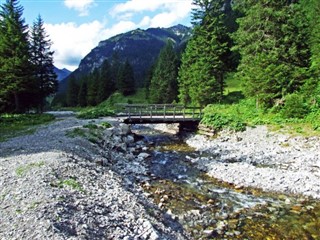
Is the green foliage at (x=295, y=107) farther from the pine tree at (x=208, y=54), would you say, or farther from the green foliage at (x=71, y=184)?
the green foliage at (x=71, y=184)

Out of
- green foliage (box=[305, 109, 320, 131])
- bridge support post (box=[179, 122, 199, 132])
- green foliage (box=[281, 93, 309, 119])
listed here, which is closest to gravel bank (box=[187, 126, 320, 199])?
green foliage (box=[305, 109, 320, 131])

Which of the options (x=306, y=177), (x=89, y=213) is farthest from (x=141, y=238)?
(x=306, y=177)

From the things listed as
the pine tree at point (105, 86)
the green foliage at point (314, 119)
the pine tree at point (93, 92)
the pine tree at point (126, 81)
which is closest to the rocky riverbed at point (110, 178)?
the green foliage at point (314, 119)

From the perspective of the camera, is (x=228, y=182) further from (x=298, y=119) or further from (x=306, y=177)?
(x=298, y=119)

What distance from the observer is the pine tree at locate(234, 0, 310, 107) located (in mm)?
27578

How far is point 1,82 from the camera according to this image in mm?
34969

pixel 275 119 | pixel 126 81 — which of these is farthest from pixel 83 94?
pixel 275 119

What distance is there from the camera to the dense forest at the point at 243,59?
2738cm

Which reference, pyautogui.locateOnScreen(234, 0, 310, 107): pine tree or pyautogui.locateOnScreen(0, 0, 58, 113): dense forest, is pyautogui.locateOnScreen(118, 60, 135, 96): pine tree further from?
pyautogui.locateOnScreen(234, 0, 310, 107): pine tree

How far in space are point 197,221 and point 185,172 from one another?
22.4 feet

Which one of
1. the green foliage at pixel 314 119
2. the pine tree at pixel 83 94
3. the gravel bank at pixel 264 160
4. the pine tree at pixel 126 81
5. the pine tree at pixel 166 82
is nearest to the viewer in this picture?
the gravel bank at pixel 264 160

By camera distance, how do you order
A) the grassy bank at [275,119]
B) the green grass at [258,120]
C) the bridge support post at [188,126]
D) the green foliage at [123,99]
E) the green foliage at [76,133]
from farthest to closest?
1. the green foliage at [123,99]
2. the bridge support post at [188,126]
3. the grassy bank at [275,119]
4. the green grass at [258,120]
5. the green foliage at [76,133]

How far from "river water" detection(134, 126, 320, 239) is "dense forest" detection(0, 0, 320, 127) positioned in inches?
513

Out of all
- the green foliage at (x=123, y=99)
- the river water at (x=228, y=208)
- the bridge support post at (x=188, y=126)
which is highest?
the green foliage at (x=123, y=99)
